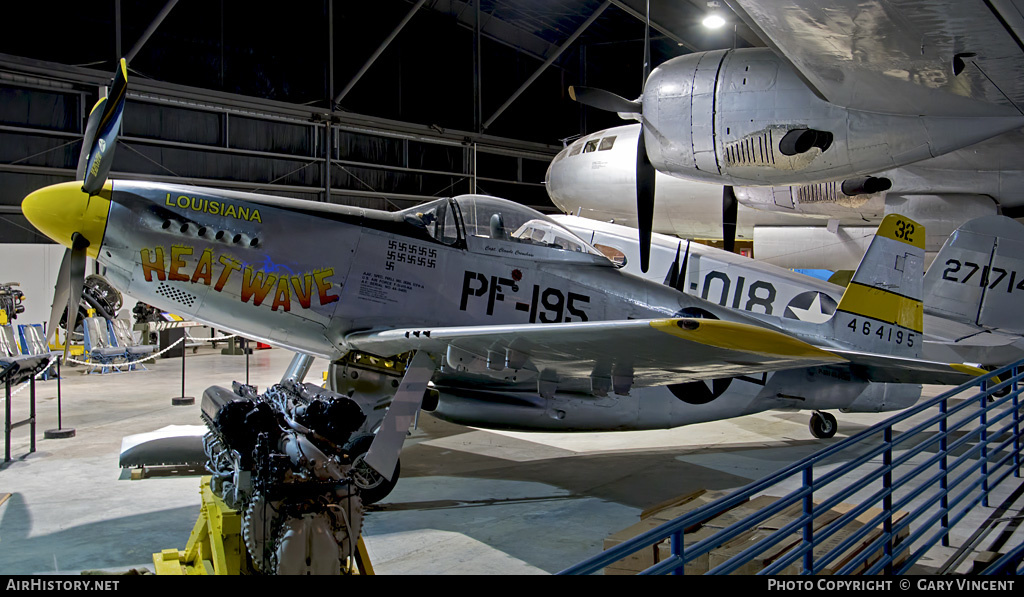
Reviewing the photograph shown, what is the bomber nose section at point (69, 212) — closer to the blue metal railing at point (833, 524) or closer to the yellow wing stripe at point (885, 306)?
the blue metal railing at point (833, 524)

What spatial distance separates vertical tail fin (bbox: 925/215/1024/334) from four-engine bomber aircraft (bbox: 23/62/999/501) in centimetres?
234

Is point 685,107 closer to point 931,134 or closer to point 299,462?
point 931,134

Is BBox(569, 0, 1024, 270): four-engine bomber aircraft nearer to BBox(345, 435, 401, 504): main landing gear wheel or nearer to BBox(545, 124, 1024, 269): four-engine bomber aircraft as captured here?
BBox(545, 124, 1024, 269): four-engine bomber aircraft

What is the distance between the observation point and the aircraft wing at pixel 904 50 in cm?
448

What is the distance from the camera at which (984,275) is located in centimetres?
870

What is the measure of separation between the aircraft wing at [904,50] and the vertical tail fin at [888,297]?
1.40m

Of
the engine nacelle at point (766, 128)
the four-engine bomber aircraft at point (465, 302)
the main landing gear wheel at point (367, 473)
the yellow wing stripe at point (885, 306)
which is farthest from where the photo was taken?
the yellow wing stripe at point (885, 306)

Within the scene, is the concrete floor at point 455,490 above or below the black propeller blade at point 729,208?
below

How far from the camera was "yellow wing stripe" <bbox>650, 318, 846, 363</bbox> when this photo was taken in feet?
11.2

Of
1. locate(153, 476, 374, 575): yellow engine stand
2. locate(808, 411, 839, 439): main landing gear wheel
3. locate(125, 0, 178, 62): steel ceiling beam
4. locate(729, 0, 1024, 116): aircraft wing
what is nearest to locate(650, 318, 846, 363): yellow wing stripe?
locate(153, 476, 374, 575): yellow engine stand

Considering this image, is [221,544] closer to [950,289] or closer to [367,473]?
[367,473]

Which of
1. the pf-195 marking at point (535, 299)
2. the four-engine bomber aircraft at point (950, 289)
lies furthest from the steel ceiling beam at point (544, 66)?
the pf-195 marking at point (535, 299)

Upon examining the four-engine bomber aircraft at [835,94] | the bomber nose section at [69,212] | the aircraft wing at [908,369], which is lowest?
the aircraft wing at [908,369]

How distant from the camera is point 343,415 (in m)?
3.47
